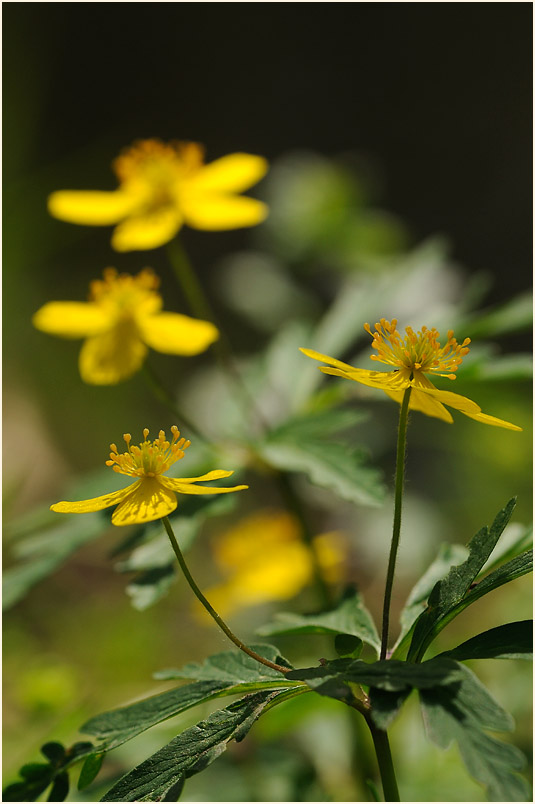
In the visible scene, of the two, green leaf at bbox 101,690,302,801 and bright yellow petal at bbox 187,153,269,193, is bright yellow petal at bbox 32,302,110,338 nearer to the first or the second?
bright yellow petal at bbox 187,153,269,193

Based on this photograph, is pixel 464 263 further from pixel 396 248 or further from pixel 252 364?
pixel 252 364

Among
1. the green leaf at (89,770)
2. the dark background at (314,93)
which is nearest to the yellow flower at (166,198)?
the green leaf at (89,770)

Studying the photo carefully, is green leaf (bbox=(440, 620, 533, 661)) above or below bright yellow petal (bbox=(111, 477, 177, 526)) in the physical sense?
below

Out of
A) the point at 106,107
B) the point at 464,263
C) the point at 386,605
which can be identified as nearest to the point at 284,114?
the point at 106,107

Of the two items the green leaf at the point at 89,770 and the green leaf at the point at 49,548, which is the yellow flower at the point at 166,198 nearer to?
the green leaf at the point at 49,548

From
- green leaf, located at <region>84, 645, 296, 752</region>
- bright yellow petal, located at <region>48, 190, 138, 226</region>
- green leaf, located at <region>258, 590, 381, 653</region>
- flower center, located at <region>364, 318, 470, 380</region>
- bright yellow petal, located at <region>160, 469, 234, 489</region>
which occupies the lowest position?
green leaf, located at <region>84, 645, 296, 752</region>

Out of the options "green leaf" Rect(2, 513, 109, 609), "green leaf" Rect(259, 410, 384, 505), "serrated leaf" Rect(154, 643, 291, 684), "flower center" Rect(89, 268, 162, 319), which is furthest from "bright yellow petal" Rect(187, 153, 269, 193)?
"serrated leaf" Rect(154, 643, 291, 684)
